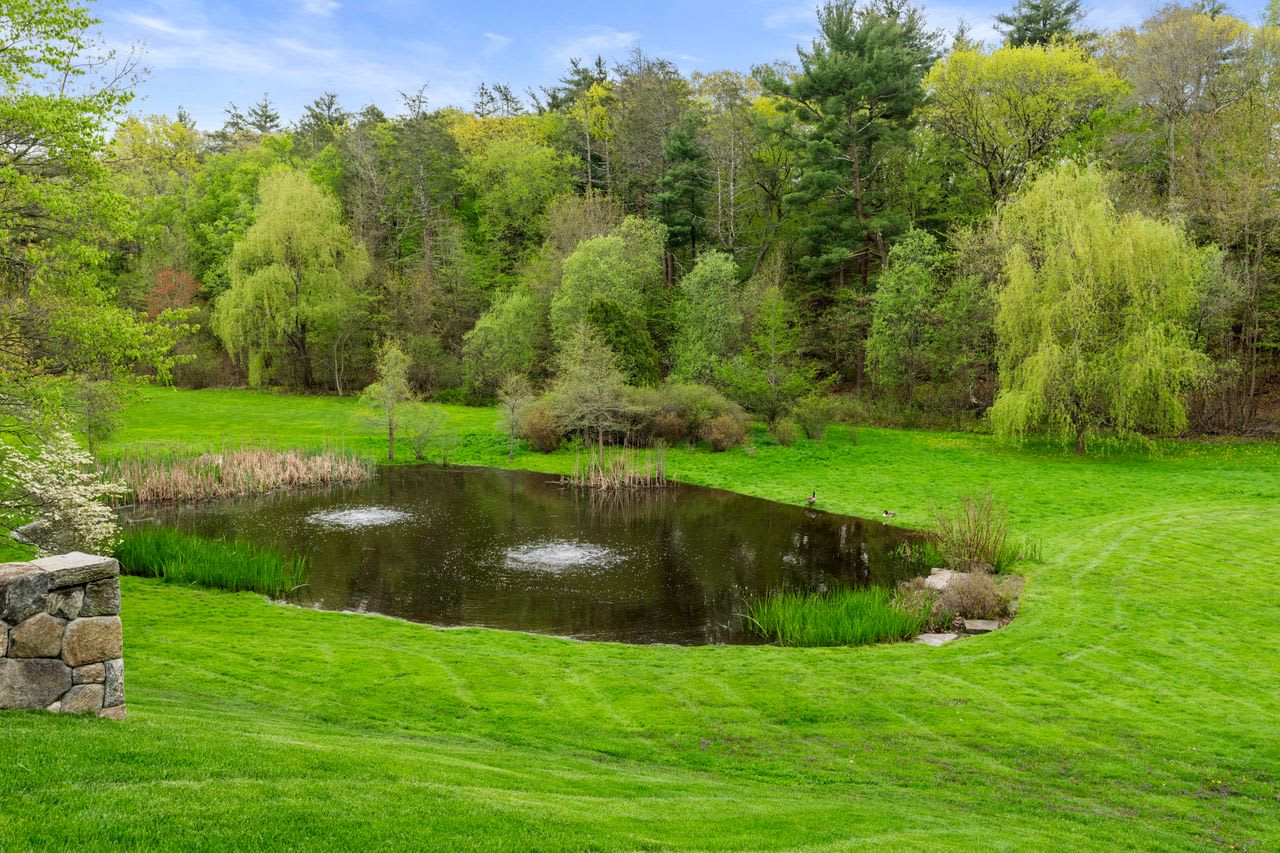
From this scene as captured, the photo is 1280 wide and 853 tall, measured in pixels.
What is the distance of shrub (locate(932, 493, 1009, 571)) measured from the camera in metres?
18.2

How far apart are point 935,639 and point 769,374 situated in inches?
914

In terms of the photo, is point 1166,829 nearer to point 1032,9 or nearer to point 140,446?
point 140,446

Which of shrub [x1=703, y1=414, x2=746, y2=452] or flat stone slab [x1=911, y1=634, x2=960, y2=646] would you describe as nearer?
flat stone slab [x1=911, y1=634, x2=960, y2=646]

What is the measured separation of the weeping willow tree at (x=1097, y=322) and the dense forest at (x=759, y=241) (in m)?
0.12

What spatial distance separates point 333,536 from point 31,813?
17.9 m

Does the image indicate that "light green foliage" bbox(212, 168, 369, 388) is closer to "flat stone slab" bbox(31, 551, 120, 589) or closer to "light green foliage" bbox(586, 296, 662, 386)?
"light green foliage" bbox(586, 296, 662, 386)

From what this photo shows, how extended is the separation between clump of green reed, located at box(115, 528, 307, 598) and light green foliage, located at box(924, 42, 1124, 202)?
1493 inches

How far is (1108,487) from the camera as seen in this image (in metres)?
26.3

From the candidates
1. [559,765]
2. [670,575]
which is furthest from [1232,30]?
[559,765]

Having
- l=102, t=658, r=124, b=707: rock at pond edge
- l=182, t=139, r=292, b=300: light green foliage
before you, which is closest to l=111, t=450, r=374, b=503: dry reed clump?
l=102, t=658, r=124, b=707: rock at pond edge

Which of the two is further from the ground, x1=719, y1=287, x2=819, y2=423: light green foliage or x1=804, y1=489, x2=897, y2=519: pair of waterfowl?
x1=719, y1=287, x2=819, y2=423: light green foliage

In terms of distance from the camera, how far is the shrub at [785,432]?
35.9m

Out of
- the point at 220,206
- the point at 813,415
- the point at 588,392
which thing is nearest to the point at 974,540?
the point at 813,415

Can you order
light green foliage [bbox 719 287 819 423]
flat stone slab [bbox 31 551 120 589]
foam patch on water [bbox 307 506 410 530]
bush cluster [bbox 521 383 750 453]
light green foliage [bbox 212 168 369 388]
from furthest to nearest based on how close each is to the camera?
1. light green foliage [bbox 212 168 369 388]
2. light green foliage [bbox 719 287 819 423]
3. bush cluster [bbox 521 383 750 453]
4. foam patch on water [bbox 307 506 410 530]
5. flat stone slab [bbox 31 551 120 589]
